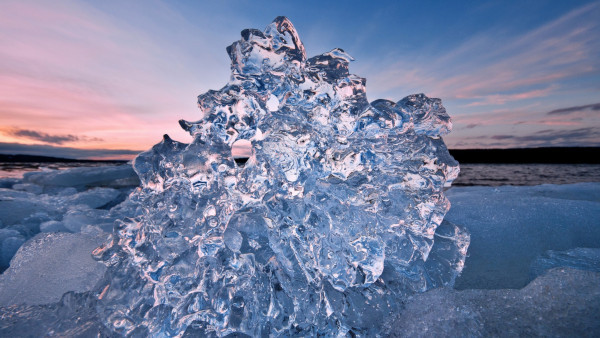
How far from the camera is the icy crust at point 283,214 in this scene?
47.9 inches

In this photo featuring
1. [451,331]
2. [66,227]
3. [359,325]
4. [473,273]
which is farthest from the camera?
[66,227]

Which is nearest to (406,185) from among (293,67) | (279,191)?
(279,191)

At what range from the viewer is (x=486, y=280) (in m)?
1.49

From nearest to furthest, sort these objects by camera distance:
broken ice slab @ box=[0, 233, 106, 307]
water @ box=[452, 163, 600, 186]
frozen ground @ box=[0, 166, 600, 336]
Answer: frozen ground @ box=[0, 166, 600, 336] → broken ice slab @ box=[0, 233, 106, 307] → water @ box=[452, 163, 600, 186]

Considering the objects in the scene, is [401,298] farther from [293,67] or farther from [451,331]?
[293,67]

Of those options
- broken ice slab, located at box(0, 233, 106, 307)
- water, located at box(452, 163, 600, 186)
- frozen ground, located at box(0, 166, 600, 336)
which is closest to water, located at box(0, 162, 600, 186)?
water, located at box(452, 163, 600, 186)

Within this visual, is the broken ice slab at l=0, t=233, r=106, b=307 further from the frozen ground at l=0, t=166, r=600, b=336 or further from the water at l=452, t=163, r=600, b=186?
the water at l=452, t=163, r=600, b=186

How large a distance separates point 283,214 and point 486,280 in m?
1.09

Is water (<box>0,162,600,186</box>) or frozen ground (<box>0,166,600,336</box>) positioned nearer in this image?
frozen ground (<box>0,166,600,336</box>)

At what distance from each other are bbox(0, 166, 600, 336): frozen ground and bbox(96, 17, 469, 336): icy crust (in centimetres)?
17

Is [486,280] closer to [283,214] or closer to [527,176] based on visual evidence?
[283,214]

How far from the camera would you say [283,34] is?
1420 mm

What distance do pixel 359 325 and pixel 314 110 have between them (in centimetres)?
98

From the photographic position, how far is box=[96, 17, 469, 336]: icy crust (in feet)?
3.99
